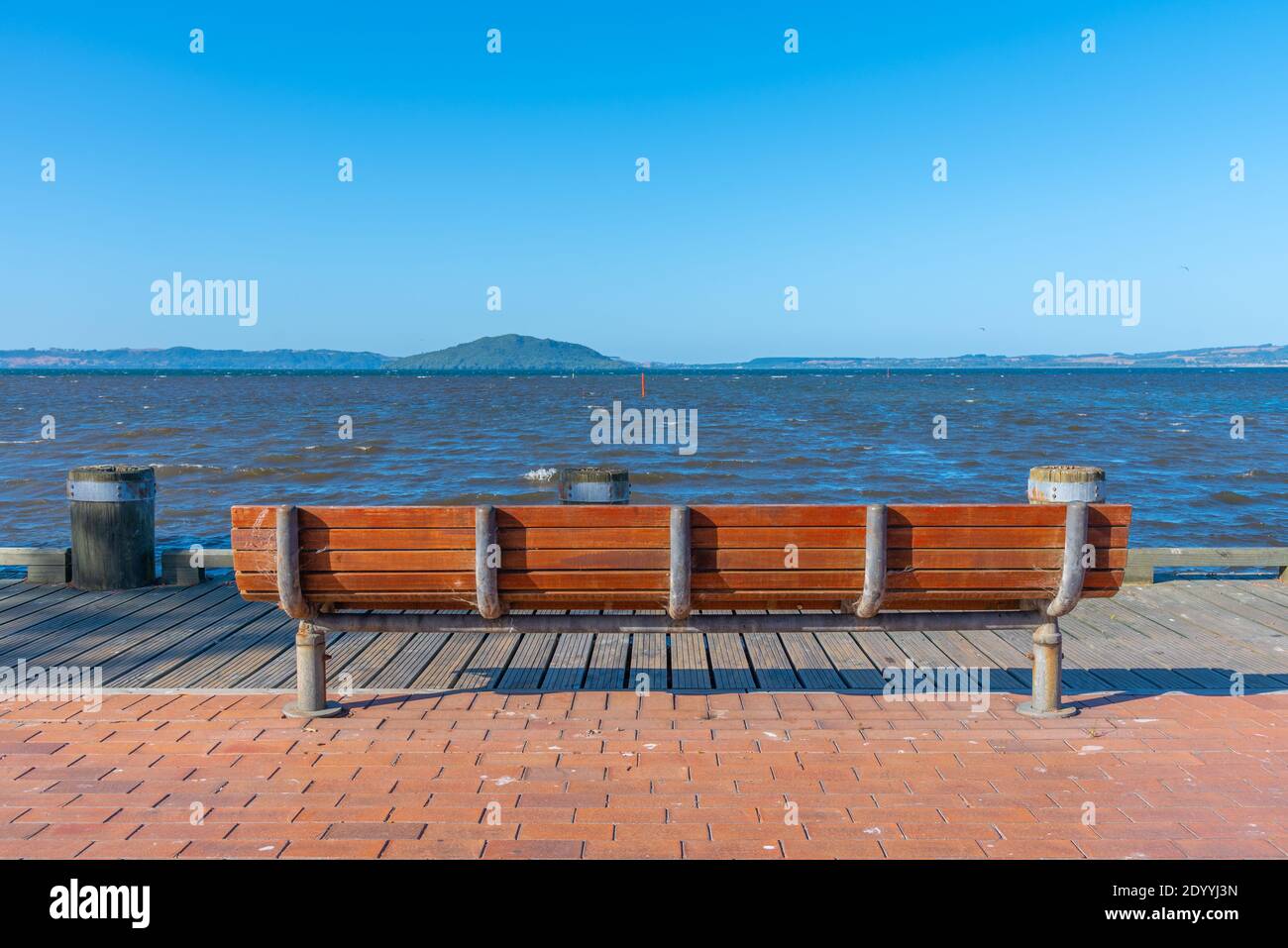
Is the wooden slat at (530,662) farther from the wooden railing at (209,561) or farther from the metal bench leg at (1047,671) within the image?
the wooden railing at (209,561)

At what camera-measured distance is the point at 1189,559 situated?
819 centimetres

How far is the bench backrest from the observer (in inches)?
181

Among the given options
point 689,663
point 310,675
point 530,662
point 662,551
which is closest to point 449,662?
point 530,662

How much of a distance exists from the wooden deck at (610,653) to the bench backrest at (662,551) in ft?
3.08

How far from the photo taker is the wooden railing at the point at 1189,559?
26.7 ft

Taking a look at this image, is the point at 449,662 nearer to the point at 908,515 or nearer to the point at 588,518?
the point at 588,518

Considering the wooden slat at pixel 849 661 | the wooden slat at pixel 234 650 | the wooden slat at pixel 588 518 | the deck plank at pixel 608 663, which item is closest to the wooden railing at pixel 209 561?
the wooden slat at pixel 234 650

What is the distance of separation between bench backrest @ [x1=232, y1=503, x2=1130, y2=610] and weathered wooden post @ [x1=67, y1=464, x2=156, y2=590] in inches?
146

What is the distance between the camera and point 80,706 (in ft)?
16.6

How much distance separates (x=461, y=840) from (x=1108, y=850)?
7.14 feet

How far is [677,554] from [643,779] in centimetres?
99

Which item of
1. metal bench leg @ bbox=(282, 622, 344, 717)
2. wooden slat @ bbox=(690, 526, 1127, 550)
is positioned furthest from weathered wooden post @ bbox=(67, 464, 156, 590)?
wooden slat @ bbox=(690, 526, 1127, 550)

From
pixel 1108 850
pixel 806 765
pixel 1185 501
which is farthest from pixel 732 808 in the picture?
pixel 1185 501

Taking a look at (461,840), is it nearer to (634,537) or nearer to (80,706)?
(634,537)
